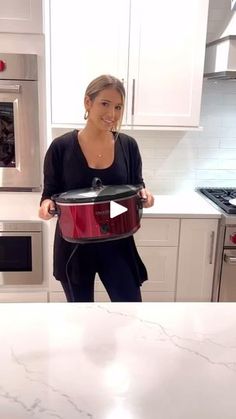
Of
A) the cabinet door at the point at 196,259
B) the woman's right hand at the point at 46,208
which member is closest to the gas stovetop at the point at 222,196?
the cabinet door at the point at 196,259

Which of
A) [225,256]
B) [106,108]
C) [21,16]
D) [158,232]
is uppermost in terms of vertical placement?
[21,16]

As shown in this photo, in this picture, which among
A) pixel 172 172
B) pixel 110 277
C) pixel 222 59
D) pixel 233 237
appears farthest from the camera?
pixel 172 172

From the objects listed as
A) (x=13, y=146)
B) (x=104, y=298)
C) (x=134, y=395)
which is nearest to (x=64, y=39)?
(x=13, y=146)

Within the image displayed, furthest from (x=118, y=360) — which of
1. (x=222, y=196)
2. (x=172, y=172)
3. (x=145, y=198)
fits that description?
(x=172, y=172)

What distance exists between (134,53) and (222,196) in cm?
98

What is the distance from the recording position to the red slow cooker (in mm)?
1289

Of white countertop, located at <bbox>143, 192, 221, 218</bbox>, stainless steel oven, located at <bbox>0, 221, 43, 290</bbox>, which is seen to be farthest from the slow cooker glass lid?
stainless steel oven, located at <bbox>0, 221, 43, 290</bbox>

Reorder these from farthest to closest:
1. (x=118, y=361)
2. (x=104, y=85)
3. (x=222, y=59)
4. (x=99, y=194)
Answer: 1. (x=222, y=59)
2. (x=104, y=85)
3. (x=99, y=194)
4. (x=118, y=361)

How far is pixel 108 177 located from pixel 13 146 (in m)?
1.11

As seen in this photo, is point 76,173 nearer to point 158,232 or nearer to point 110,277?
point 110,277

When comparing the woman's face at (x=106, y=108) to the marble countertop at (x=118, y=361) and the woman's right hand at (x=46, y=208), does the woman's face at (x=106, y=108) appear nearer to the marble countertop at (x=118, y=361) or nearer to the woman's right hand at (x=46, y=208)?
the woman's right hand at (x=46, y=208)

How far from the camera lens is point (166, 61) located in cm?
226

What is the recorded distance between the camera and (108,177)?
1503mm

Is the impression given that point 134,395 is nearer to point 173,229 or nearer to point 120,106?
point 120,106
